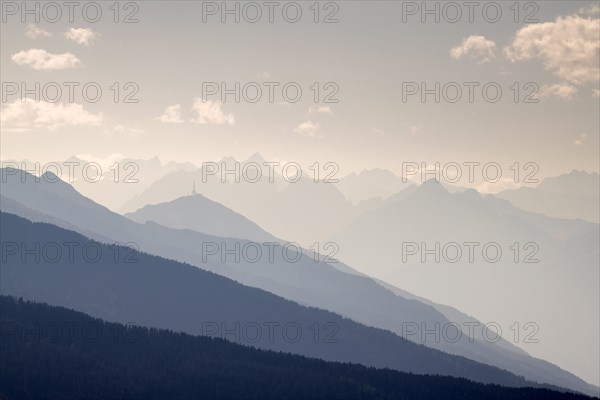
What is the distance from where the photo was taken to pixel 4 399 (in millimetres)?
197625

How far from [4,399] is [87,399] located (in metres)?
25.8

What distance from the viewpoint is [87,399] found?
198250 mm
